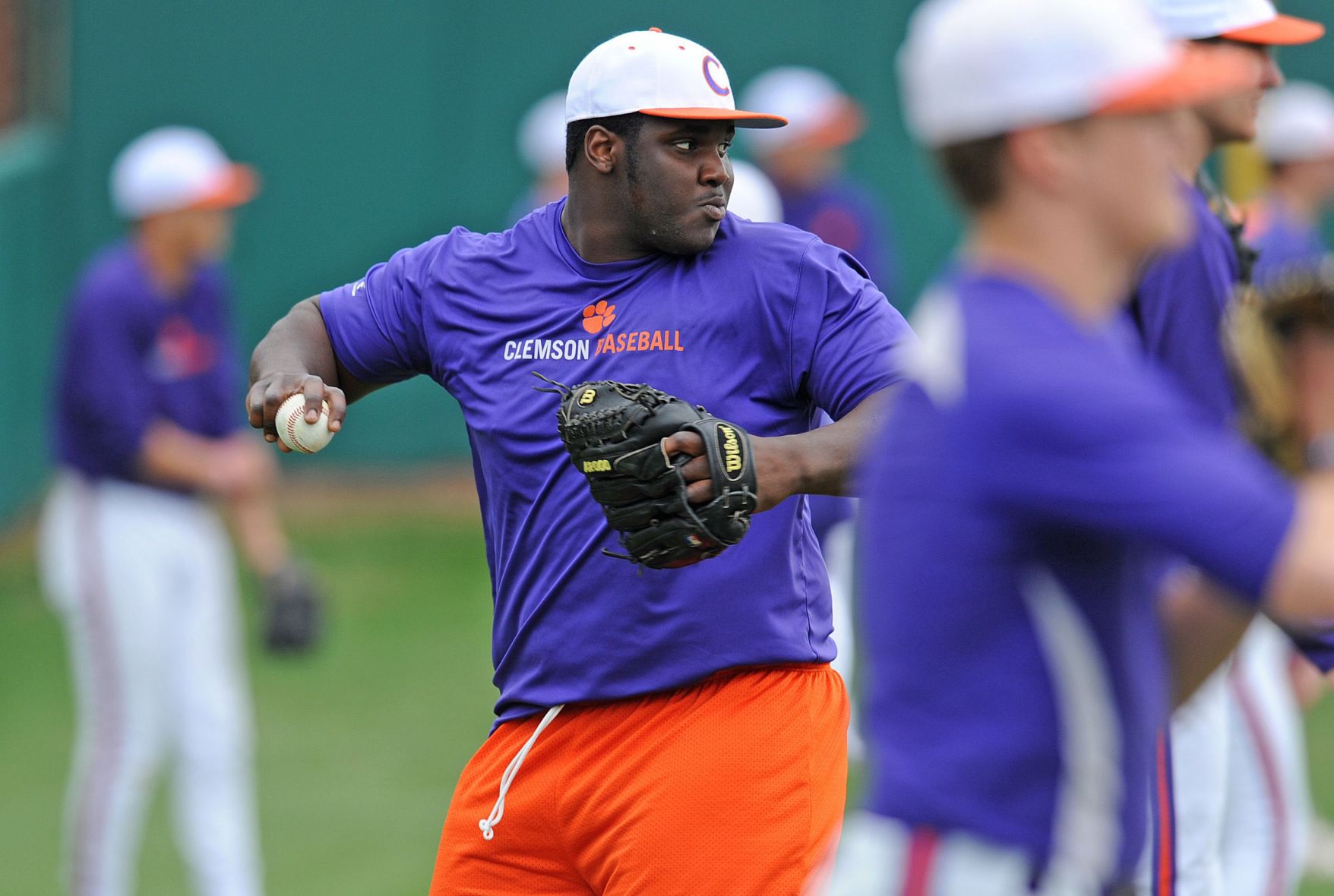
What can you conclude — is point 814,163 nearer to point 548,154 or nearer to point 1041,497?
point 548,154

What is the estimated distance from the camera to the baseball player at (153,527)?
22.4ft

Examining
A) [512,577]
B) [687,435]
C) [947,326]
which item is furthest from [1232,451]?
[512,577]

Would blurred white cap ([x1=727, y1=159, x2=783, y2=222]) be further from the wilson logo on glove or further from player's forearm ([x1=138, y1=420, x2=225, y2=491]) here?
player's forearm ([x1=138, y1=420, x2=225, y2=491])

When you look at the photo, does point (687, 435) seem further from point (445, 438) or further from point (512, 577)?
point (445, 438)

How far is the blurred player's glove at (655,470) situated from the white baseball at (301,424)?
0.59 meters

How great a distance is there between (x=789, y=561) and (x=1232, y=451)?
5.75ft

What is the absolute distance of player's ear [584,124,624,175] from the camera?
13.7ft

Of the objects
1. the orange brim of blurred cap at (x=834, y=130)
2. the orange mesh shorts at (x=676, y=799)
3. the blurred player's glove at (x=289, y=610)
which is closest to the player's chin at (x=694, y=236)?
the orange mesh shorts at (x=676, y=799)

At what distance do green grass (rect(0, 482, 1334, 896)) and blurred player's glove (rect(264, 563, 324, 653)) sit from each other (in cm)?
70

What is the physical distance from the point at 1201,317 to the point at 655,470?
4.31 ft

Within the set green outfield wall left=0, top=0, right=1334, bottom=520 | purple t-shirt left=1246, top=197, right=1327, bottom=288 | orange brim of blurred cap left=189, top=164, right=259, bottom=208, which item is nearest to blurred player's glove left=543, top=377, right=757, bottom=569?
purple t-shirt left=1246, top=197, right=1327, bottom=288

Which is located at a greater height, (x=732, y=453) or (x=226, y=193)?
(x=226, y=193)

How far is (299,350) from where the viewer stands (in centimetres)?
434

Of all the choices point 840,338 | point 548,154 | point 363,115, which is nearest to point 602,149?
point 840,338
